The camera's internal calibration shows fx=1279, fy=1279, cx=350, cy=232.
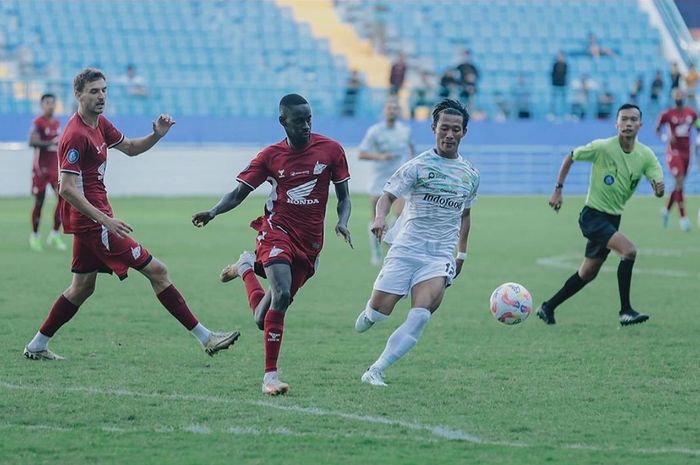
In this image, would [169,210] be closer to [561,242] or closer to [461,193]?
[561,242]

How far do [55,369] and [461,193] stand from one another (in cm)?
297

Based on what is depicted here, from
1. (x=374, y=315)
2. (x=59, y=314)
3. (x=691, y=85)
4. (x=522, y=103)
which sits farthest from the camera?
(x=691, y=85)

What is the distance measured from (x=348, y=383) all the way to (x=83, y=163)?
2289mm

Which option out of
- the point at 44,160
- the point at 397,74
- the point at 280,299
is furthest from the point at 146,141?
the point at 397,74

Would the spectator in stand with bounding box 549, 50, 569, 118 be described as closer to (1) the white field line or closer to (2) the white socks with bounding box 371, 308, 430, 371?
(1) the white field line

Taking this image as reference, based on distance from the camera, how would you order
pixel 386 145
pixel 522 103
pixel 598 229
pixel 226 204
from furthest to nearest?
1. pixel 522 103
2. pixel 386 145
3. pixel 598 229
4. pixel 226 204

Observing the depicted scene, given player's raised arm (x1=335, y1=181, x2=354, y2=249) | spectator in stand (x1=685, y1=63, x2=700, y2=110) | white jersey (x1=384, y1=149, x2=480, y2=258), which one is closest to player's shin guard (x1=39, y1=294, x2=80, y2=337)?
player's raised arm (x1=335, y1=181, x2=354, y2=249)

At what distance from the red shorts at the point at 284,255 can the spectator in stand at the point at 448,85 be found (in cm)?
2454

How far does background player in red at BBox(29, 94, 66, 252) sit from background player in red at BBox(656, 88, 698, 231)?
10790mm

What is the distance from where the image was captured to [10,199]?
2984 cm

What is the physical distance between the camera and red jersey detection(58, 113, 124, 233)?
27.6 feet

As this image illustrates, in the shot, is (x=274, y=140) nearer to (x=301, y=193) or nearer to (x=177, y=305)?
(x=177, y=305)

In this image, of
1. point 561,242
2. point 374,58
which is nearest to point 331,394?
point 561,242

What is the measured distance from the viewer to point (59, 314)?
29.4ft
